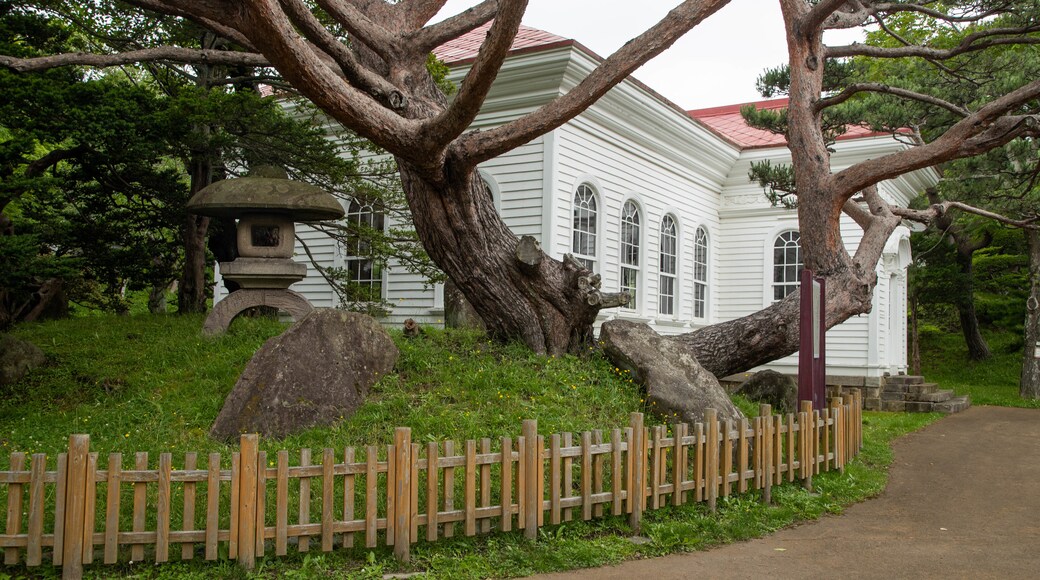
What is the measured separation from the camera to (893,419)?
1562 cm

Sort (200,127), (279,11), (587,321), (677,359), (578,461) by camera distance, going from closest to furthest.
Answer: (279,11)
(578,461)
(677,359)
(587,321)
(200,127)

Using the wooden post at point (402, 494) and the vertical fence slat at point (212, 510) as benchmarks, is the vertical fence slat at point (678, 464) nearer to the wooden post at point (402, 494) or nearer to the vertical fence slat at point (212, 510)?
the wooden post at point (402, 494)

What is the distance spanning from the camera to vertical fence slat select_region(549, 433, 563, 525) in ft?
19.2

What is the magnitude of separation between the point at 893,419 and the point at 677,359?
8.75 metres

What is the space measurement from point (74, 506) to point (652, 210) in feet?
47.0

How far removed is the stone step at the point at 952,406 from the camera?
1772 centimetres

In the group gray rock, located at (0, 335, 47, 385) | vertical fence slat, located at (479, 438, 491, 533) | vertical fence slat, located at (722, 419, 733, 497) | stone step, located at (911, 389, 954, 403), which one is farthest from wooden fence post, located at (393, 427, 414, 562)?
stone step, located at (911, 389, 954, 403)

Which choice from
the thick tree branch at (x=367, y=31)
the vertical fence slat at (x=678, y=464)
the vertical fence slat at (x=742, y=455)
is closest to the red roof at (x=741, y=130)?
the thick tree branch at (x=367, y=31)

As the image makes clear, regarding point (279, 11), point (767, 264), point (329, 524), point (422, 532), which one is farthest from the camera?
point (767, 264)

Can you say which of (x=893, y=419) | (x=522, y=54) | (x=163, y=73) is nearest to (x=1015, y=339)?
(x=893, y=419)

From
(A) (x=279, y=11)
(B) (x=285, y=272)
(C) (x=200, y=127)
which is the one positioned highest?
(C) (x=200, y=127)

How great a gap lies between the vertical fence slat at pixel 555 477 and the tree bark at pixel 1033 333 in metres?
18.0

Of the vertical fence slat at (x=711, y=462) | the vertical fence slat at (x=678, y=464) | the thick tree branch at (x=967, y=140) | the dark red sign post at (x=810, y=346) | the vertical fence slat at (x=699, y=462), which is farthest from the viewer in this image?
the thick tree branch at (x=967, y=140)

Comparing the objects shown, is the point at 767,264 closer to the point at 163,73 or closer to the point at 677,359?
the point at 677,359
